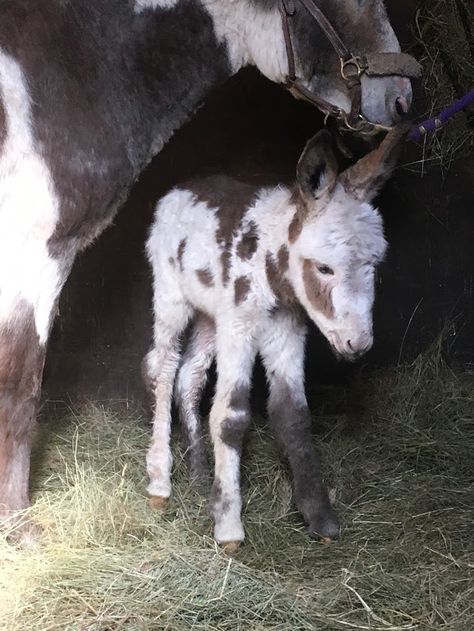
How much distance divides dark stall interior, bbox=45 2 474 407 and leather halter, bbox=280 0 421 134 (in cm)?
70

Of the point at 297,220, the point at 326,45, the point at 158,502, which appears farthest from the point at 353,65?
the point at 158,502

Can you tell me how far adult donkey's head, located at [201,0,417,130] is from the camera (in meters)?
2.77

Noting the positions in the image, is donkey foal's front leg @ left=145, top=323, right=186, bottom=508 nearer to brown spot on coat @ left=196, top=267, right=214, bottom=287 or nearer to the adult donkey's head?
brown spot on coat @ left=196, top=267, right=214, bottom=287

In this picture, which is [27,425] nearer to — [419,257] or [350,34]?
[350,34]

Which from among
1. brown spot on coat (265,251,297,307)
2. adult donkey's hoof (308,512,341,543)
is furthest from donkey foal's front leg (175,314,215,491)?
adult donkey's hoof (308,512,341,543)

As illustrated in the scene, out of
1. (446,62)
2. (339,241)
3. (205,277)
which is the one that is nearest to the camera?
(339,241)

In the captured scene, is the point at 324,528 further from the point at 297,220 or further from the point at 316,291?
the point at 297,220

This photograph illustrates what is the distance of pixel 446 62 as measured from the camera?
3738 mm

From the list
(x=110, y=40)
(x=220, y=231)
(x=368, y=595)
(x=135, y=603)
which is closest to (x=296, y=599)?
(x=368, y=595)

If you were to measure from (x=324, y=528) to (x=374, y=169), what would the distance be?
1264mm

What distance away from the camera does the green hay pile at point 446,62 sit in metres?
3.69

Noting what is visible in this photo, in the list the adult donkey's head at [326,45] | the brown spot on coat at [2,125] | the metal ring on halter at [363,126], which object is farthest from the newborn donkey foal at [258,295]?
the brown spot on coat at [2,125]

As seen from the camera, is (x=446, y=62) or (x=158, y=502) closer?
(x=158, y=502)

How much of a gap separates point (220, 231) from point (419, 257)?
133 centimetres
